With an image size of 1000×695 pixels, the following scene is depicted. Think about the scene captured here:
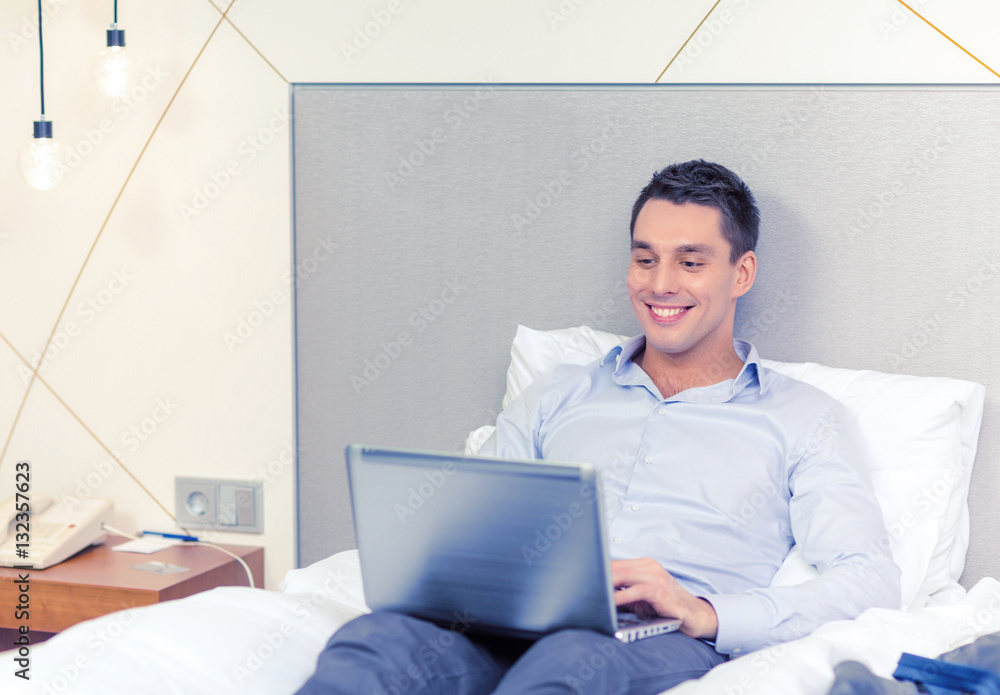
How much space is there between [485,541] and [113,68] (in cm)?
143

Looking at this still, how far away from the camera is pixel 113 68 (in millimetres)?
1876

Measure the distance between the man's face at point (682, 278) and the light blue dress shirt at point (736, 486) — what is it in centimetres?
8

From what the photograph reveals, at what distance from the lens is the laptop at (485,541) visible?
934 millimetres

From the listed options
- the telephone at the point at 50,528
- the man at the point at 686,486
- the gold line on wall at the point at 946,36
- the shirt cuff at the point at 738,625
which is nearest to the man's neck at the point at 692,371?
the man at the point at 686,486

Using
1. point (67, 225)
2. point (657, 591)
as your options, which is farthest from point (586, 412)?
point (67, 225)

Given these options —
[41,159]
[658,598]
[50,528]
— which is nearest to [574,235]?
[658,598]

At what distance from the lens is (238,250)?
6.59 ft

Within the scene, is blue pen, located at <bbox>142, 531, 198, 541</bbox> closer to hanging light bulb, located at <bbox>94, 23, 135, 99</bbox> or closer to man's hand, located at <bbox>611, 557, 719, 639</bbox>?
hanging light bulb, located at <bbox>94, 23, 135, 99</bbox>

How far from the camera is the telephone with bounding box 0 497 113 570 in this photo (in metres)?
1.86

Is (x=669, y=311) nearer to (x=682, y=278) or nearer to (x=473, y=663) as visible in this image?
(x=682, y=278)

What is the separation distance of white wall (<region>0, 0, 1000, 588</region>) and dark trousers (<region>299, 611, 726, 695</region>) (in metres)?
1.08

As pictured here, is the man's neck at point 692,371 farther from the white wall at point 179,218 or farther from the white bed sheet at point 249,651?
the white wall at point 179,218

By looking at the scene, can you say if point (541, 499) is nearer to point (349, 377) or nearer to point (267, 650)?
point (267, 650)

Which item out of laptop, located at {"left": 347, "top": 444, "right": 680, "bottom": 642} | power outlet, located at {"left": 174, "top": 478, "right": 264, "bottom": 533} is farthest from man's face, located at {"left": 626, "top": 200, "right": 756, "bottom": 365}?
power outlet, located at {"left": 174, "top": 478, "right": 264, "bottom": 533}
